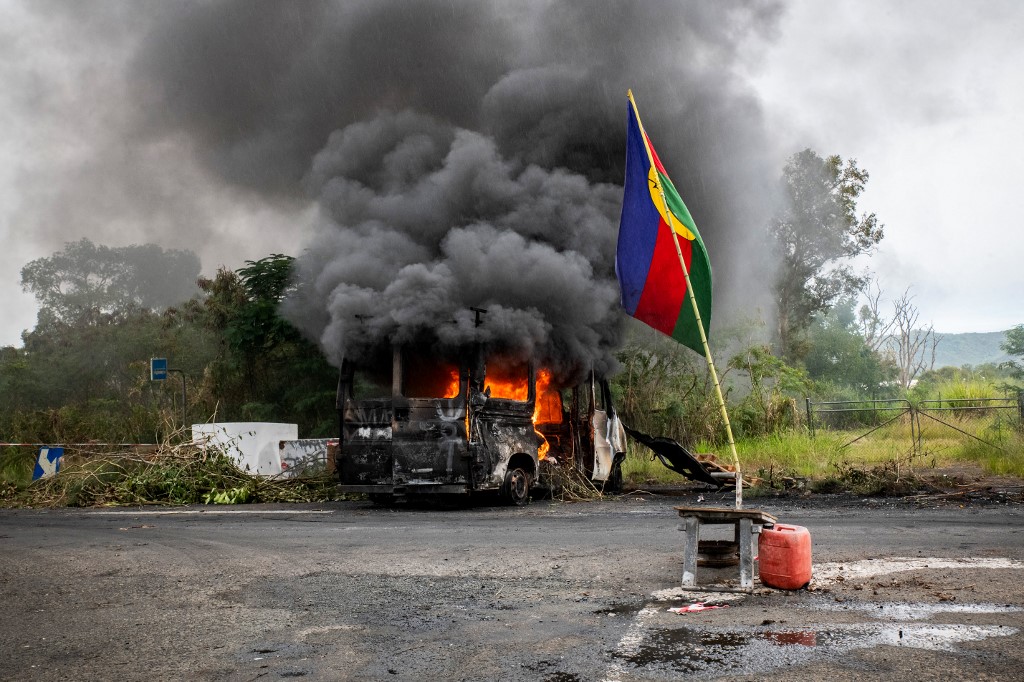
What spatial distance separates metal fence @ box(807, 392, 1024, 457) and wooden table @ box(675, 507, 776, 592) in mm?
11111

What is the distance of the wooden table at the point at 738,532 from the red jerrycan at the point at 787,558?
0.11m

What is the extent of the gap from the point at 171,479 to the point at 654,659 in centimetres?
1108

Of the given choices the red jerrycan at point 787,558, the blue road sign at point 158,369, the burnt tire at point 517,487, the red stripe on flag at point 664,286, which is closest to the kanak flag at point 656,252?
the red stripe on flag at point 664,286

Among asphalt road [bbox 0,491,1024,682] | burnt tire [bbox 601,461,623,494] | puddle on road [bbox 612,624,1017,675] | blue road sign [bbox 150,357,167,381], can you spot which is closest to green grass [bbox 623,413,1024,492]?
burnt tire [bbox 601,461,623,494]

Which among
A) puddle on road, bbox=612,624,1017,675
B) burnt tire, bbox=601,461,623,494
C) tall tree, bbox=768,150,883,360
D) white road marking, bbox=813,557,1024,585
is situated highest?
tall tree, bbox=768,150,883,360

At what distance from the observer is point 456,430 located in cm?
1049

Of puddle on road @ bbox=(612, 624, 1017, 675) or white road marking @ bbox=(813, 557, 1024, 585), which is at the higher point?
white road marking @ bbox=(813, 557, 1024, 585)

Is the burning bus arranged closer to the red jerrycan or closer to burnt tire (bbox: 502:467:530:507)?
burnt tire (bbox: 502:467:530:507)

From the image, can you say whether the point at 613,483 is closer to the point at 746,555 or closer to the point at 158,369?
the point at 746,555

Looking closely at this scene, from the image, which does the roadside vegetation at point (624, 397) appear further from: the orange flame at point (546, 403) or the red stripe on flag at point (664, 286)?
the red stripe on flag at point (664, 286)

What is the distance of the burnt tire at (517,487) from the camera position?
11.0m

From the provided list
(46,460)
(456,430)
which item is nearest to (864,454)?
(456,430)

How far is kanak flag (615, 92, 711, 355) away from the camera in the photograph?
6.05 meters

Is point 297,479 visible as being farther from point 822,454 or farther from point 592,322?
point 822,454
